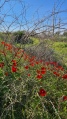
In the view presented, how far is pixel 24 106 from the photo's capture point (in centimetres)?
413

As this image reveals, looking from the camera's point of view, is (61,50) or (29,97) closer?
(29,97)

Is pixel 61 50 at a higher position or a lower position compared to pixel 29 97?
lower

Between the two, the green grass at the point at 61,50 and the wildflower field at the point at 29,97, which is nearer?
the wildflower field at the point at 29,97

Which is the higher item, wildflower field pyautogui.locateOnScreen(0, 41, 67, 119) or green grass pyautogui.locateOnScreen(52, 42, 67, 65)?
wildflower field pyautogui.locateOnScreen(0, 41, 67, 119)

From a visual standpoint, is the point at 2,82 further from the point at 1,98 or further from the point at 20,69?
the point at 20,69

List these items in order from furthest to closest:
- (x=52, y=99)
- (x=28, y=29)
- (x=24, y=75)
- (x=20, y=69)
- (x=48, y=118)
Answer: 1. (x=28, y=29)
2. (x=20, y=69)
3. (x=24, y=75)
4. (x=52, y=99)
5. (x=48, y=118)

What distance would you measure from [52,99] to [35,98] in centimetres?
36

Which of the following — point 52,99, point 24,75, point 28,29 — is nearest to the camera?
point 52,99

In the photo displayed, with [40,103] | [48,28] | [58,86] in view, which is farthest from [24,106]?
[48,28]

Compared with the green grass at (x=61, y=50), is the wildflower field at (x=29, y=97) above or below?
above

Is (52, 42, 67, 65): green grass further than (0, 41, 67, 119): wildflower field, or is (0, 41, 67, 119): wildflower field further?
(52, 42, 67, 65): green grass

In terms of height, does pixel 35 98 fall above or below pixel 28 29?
below

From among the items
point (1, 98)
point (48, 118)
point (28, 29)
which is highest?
point (28, 29)

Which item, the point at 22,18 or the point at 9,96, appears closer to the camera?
the point at 9,96
